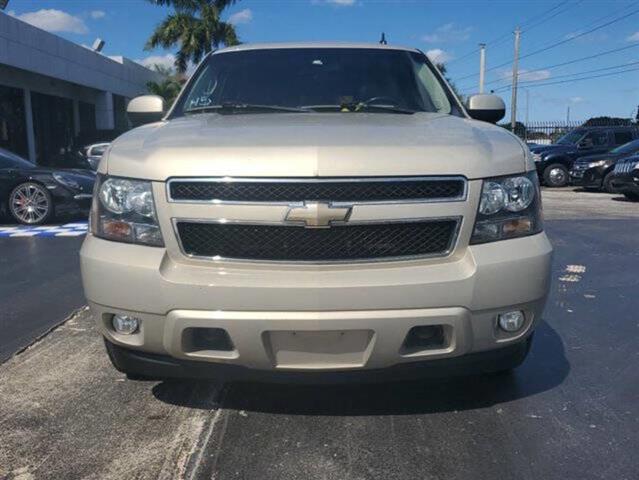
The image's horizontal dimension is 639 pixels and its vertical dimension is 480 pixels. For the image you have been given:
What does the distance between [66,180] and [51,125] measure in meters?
17.7

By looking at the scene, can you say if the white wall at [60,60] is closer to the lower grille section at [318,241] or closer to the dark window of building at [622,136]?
the dark window of building at [622,136]

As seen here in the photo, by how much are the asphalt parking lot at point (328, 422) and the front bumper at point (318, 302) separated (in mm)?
417

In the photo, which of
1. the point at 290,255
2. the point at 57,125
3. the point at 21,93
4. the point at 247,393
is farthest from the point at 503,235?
the point at 57,125

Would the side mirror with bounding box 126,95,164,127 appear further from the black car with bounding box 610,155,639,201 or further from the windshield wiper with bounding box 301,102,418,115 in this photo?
the black car with bounding box 610,155,639,201

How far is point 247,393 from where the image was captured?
352cm

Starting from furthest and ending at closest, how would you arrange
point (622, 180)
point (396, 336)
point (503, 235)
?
point (622, 180)
point (503, 235)
point (396, 336)

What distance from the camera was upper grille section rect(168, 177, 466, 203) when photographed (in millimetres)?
2727

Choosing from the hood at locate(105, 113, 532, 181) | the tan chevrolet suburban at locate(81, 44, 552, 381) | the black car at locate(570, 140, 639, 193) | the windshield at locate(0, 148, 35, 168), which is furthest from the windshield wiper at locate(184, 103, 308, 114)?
the black car at locate(570, 140, 639, 193)

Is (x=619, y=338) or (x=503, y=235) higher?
(x=503, y=235)

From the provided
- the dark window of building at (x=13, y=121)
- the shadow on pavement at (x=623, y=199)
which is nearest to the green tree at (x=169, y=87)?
the dark window of building at (x=13, y=121)

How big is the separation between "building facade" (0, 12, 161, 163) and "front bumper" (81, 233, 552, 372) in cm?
1910

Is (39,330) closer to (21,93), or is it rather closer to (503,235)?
(503,235)

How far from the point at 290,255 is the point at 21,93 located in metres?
23.1

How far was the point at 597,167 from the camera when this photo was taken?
56.0 ft
